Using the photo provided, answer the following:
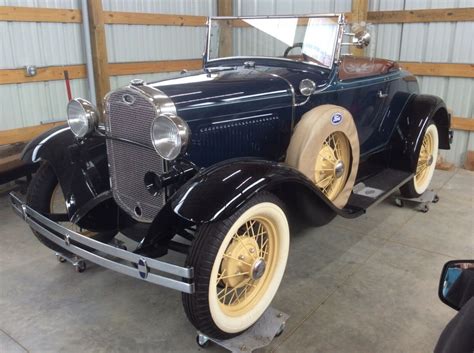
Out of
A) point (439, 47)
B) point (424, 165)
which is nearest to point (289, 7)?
point (439, 47)

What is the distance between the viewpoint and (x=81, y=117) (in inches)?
105

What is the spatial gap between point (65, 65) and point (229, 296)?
12.9 feet

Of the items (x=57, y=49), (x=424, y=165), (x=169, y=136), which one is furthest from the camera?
(x=57, y=49)

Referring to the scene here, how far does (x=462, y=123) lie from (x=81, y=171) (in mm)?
4898

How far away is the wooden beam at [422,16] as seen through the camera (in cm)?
518

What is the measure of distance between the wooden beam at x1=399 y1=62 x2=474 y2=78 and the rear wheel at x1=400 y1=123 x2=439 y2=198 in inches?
63.2

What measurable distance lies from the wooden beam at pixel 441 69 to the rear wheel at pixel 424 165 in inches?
63.2

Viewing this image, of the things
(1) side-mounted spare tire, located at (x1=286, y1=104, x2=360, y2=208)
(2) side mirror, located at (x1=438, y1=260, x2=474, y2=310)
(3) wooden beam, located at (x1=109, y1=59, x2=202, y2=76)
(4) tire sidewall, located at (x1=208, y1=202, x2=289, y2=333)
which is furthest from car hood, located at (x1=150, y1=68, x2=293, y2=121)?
(3) wooden beam, located at (x1=109, y1=59, x2=202, y2=76)

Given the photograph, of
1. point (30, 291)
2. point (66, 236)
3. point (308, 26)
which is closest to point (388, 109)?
point (308, 26)

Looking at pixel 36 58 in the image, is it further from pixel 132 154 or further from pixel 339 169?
pixel 339 169

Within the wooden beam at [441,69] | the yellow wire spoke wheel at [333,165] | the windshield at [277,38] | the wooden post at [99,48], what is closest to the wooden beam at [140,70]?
the wooden beam at [441,69]

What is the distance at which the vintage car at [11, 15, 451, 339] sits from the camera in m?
2.05

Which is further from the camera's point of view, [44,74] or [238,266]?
[44,74]

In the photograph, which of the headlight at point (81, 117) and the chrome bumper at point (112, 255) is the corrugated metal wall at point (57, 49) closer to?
the headlight at point (81, 117)
